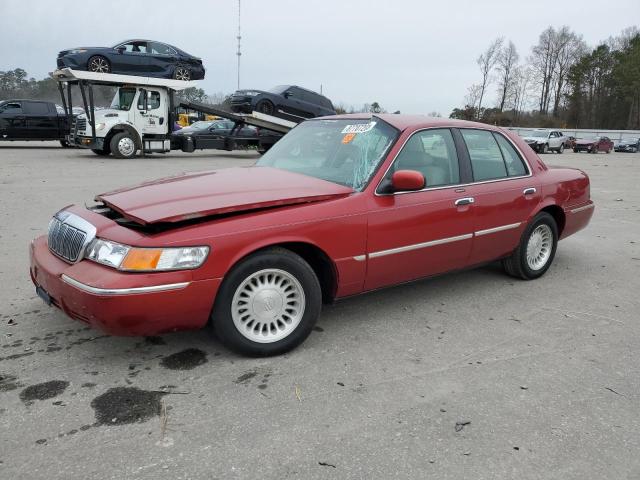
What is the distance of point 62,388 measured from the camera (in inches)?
113

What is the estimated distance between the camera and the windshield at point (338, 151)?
12.6ft

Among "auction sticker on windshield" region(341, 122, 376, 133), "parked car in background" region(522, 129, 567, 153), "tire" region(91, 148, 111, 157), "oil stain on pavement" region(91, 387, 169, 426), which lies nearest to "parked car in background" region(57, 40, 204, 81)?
"tire" region(91, 148, 111, 157)

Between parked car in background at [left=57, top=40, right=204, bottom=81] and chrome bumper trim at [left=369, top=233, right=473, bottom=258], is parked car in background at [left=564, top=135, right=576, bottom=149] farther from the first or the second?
chrome bumper trim at [left=369, top=233, right=473, bottom=258]

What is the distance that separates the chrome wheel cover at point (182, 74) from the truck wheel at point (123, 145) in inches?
105

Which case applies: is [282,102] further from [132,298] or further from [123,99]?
[132,298]

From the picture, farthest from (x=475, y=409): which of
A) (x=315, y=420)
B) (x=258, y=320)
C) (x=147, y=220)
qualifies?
(x=147, y=220)

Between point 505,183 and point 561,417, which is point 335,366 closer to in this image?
point 561,417

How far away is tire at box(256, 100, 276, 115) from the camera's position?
20867mm

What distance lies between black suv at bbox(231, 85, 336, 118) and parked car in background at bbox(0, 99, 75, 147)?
7095 millimetres

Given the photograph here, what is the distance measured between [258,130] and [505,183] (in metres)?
18.5

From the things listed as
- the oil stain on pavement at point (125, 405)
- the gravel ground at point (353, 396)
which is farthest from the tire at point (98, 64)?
the oil stain on pavement at point (125, 405)

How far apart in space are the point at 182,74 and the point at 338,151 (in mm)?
15778

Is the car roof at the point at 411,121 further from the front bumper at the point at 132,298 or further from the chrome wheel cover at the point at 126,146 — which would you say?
the chrome wheel cover at the point at 126,146

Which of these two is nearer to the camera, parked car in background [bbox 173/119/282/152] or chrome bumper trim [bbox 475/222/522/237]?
chrome bumper trim [bbox 475/222/522/237]
